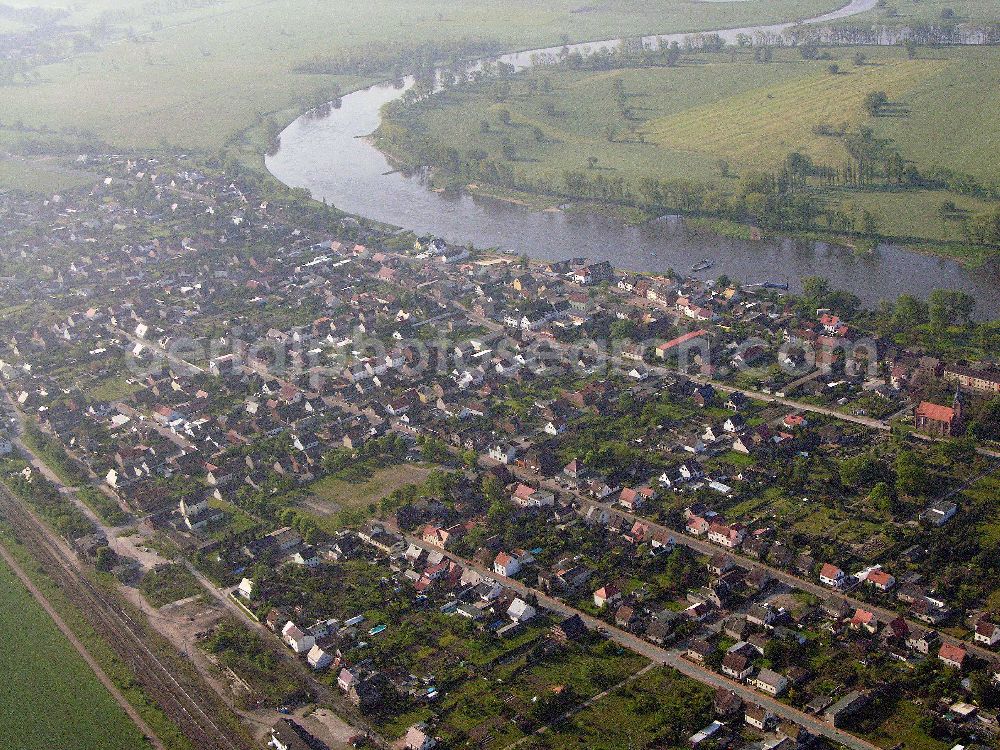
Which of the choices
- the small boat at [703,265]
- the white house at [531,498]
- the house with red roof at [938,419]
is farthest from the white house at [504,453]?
the small boat at [703,265]

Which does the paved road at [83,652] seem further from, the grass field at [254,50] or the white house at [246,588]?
A: the grass field at [254,50]

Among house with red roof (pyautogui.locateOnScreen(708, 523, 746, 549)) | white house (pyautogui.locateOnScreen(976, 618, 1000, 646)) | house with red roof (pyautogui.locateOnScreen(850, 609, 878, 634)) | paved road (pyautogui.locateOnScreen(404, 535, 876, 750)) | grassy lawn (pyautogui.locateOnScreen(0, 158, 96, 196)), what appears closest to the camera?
paved road (pyautogui.locateOnScreen(404, 535, 876, 750))

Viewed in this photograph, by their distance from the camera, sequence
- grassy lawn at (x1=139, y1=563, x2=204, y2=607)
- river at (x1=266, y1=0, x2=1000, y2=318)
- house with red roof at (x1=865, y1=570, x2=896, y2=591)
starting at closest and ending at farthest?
house with red roof at (x1=865, y1=570, x2=896, y2=591)
grassy lawn at (x1=139, y1=563, x2=204, y2=607)
river at (x1=266, y1=0, x2=1000, y2=318)

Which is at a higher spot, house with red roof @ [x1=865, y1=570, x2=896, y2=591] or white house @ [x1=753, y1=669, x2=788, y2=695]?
house with red roof @ [x1=865, y1=570, x2=896, y2=591]

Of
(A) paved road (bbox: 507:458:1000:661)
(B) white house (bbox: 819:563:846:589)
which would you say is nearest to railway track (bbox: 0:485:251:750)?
(A) paved road (bbox: 507:458:1000:661)

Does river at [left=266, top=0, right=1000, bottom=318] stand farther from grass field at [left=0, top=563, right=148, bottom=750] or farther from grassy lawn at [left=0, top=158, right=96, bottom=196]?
grass field at [left=0, top=563, right=148, bottom=750]

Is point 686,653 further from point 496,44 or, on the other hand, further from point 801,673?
point 496,44

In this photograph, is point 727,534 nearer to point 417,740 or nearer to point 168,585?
point 417,740

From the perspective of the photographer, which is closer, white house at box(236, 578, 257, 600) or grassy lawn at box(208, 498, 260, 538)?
white house at box(236, 578, 257, 600)

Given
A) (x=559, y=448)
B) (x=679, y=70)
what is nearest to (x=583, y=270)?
(x=559, y=448)
